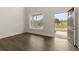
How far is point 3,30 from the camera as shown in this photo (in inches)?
96.3

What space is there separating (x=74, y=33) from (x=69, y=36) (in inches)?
14.1

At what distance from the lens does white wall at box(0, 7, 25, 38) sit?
7.95ft

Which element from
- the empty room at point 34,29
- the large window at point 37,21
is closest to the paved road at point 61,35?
the empty room at point 34,29

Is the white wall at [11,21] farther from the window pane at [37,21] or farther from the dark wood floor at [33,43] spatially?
the window pane at [37,21]

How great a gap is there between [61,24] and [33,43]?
0.78m

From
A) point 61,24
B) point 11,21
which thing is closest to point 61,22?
point 61,24

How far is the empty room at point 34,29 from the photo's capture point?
7.92 feet

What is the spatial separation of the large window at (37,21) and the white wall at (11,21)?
22cm

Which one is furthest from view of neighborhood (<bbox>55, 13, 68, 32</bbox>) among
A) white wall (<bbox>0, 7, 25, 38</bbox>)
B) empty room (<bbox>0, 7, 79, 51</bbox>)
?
white wall (<bbox>0, 7, 25, 38</bbox>)

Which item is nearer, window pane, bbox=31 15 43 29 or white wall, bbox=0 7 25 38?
white wall, bbox=0 7 25 38

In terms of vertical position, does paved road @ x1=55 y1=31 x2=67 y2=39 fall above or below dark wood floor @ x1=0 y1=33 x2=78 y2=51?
above

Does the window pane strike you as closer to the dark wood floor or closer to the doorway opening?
the dark wood floor

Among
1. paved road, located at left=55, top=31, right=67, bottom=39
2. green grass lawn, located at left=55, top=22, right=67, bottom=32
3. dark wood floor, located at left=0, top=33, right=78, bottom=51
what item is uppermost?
green grass lawn, located at left=55, top=22, right=67, bottom=32
